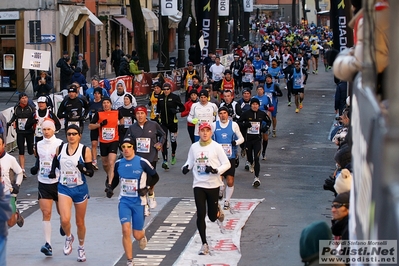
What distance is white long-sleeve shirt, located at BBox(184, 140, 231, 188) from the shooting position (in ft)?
36.2

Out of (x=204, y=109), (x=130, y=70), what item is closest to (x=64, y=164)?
(x=204, y=109)

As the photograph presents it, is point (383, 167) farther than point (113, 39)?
No

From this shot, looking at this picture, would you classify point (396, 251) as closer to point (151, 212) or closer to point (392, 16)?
point (392, 16)

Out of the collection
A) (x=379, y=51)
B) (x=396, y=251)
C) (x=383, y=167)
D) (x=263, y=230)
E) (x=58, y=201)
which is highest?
(x=379, y=51)

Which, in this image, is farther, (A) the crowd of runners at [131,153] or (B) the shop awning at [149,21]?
(B) the shop awning at [149,21]

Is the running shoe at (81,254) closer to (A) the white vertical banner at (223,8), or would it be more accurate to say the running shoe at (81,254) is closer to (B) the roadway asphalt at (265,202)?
(B) the roadway asphalt at (265,202)

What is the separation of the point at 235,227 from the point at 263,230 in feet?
1.34

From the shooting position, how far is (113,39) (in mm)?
49344

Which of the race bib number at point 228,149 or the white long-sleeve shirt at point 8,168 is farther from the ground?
the white long-sleeve shirt at point 8,168

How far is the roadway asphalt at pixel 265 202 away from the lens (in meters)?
11.2

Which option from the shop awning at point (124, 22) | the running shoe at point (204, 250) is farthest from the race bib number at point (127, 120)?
the shop awning at point (124, 22)

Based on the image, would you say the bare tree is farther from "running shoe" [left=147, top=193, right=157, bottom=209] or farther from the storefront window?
"running shoe" [left=147, top=193, right=157, bottom=209]

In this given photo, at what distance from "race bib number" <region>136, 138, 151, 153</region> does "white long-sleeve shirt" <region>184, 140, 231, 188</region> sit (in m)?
2.65

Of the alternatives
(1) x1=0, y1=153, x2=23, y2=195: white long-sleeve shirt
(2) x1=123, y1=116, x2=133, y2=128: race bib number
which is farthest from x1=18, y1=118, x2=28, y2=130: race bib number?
(1) x1=0, y1=153, x2=23, y2=195: white long-sleeve shirt
